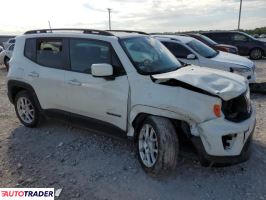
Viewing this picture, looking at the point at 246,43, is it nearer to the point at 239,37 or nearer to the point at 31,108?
the point at 239,37

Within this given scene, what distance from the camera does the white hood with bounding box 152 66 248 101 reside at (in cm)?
410

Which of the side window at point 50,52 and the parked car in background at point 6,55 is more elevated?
the side window at point 50,52

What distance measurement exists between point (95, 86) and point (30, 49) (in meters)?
1.87

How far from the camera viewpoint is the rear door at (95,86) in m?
4.73

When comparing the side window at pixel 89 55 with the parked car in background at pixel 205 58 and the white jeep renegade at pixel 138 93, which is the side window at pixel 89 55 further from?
the parked car in background at pixel 205 58

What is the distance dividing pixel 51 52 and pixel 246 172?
3.57m

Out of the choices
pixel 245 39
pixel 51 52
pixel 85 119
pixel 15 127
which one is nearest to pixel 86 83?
pixel 85 119

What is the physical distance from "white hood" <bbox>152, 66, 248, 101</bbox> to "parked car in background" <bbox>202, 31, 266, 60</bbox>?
15661 mm

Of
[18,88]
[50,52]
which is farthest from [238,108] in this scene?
[18,88]

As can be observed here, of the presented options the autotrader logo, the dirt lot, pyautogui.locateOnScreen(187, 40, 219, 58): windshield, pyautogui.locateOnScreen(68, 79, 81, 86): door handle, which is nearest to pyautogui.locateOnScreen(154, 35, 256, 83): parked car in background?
pyautogui.locateOnScreen(187, 40, 219, 58): windshield

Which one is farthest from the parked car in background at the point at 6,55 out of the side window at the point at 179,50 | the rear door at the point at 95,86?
the rear door at the point at 95,86

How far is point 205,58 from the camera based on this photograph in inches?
395

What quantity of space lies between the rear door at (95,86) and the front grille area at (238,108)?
1330mm

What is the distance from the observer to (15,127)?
6.65 metres
